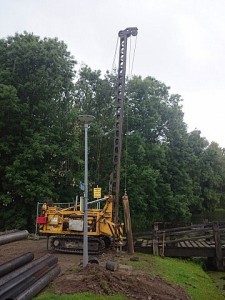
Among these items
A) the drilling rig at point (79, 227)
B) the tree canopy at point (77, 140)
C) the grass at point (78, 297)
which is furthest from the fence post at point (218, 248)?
the grass at point (78, 297)

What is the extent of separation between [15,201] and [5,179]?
5.34 feet

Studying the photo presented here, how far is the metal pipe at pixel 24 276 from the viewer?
6.63 meters

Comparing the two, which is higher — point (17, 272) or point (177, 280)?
point (17, 272)

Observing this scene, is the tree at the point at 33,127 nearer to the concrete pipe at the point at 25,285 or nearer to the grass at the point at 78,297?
the concrete pipe at the point at 25,285

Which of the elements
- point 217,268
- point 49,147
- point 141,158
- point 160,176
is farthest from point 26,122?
point 217,268

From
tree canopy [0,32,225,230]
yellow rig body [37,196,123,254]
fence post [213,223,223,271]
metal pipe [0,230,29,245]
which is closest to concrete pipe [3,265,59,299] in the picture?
metal pipe [0,230,29,245]

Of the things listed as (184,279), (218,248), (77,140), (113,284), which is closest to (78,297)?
(113,284)

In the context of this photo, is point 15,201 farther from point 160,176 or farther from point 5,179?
point 160,176

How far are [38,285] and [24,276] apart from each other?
472mm

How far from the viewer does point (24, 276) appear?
7742 millimetres

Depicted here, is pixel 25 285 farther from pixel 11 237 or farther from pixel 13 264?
pixel 11 237

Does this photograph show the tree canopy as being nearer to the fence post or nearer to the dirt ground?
the fence post

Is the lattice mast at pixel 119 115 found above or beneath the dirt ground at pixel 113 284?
above

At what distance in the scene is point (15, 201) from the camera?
23.6 meters
